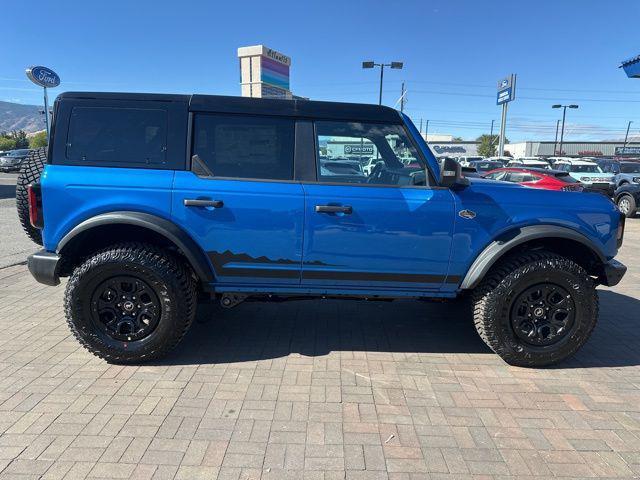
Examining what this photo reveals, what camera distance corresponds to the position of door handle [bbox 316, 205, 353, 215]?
3287 millimetres

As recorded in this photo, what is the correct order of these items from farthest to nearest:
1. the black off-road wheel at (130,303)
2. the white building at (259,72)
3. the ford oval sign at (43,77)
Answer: the white building at (259,72) < the ford oval sign at (43,77) < the black off-road wheel at (130,303)

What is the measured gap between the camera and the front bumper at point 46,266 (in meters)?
3.34

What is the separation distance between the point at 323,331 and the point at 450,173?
6.13 feet

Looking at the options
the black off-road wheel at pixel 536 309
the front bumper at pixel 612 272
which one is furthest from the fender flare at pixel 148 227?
the front bumper at pixel 612 272

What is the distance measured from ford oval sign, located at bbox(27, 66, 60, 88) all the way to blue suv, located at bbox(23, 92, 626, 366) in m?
10.2

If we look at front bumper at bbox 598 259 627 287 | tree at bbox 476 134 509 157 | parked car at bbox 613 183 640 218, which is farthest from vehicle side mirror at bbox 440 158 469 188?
tree at bbox 476 134 509 157

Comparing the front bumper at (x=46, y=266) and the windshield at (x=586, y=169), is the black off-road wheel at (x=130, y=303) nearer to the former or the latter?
the front bumper at (x=46, y=266)

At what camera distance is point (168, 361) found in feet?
11.6

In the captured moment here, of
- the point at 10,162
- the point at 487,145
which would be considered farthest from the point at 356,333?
the point at 487,145

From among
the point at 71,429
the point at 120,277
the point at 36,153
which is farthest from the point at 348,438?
the point at 36,153

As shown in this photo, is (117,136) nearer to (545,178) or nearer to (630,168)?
(545,178)

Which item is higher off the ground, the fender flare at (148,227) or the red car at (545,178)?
the red car at (545,178)

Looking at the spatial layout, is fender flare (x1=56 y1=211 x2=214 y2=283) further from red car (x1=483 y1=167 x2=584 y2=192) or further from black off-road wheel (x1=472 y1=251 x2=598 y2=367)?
red car (x1=483 y1=167 x2=584 y2=192)

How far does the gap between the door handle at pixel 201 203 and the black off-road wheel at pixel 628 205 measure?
14556 mm
